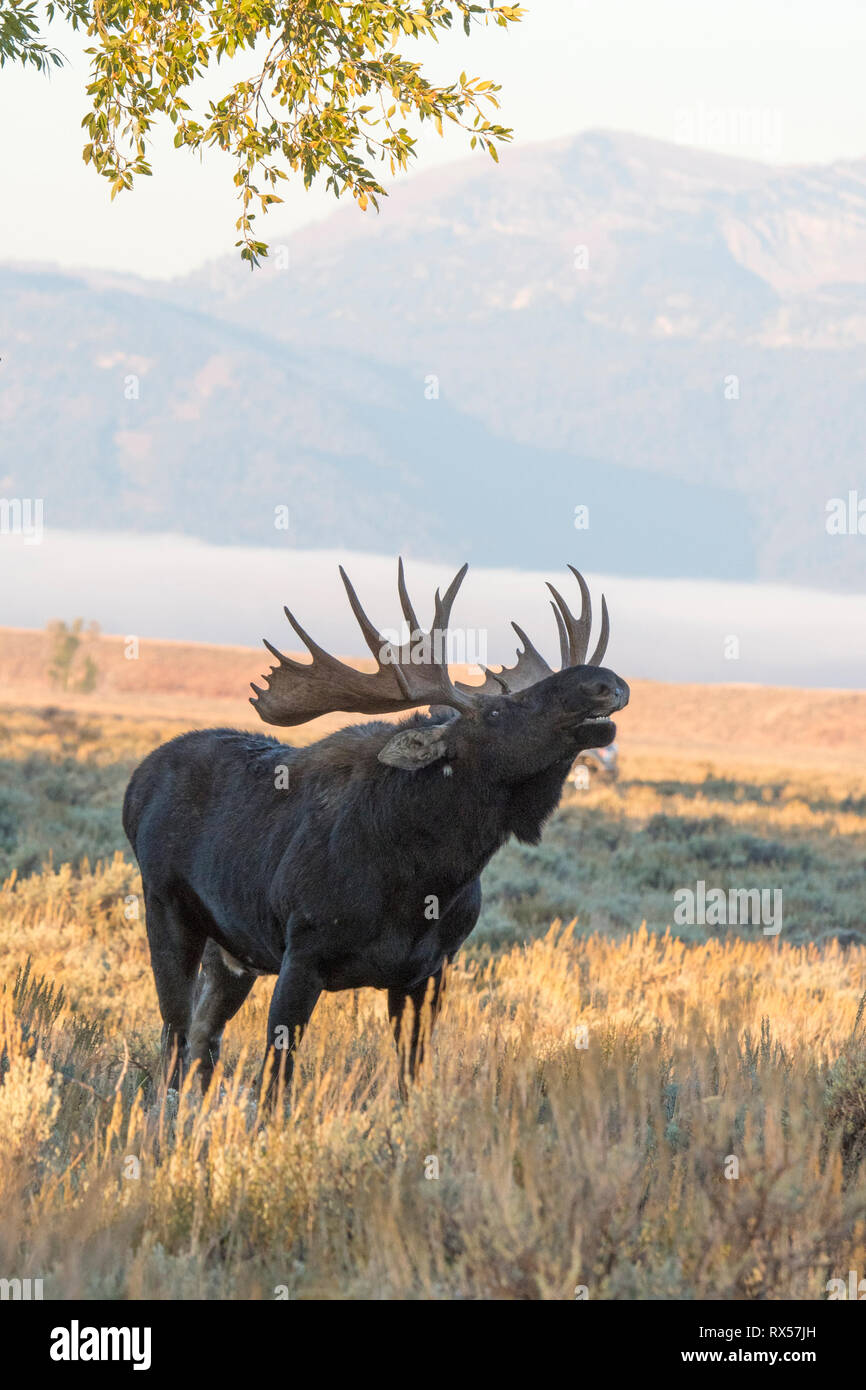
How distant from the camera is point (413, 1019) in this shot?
20.7 feet

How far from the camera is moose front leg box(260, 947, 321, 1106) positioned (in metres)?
5.90

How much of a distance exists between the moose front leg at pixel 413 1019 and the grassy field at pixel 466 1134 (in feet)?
0.31

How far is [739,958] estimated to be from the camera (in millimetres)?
12117

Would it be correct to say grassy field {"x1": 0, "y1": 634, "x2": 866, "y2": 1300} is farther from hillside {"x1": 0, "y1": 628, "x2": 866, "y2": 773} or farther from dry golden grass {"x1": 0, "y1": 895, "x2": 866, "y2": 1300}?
hillside {"x1": 0, "y1": 628, "x2": 866, "y2": 773}

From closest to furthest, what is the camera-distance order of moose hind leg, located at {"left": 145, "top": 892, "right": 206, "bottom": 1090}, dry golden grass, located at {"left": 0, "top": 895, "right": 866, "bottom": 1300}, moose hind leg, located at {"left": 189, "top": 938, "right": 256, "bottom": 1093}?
dry golden grass, located at {"left": 0, "top": 895, "right": 866, "bottom": 1300}
moose hind leg, located at {"left": 145, "top": 892, "right": 206, "bottom": 1090}
moose hind leg, located at {"left": 189, "top": 938, "right": 256, "bottom": 1093}

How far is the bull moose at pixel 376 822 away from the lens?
5961 millimetres

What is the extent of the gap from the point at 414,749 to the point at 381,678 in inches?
13.7

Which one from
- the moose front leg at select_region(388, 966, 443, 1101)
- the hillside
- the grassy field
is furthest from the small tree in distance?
the moose front leg at select_region(388, 966, 443, 1101)

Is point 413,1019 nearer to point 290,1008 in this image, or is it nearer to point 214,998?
point 290,1008

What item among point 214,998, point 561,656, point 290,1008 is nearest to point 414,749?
point 561,656

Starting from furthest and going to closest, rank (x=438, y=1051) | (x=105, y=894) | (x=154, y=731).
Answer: (x=154, y=731) → (x=105, y=894) → (x=438, y=1051)
